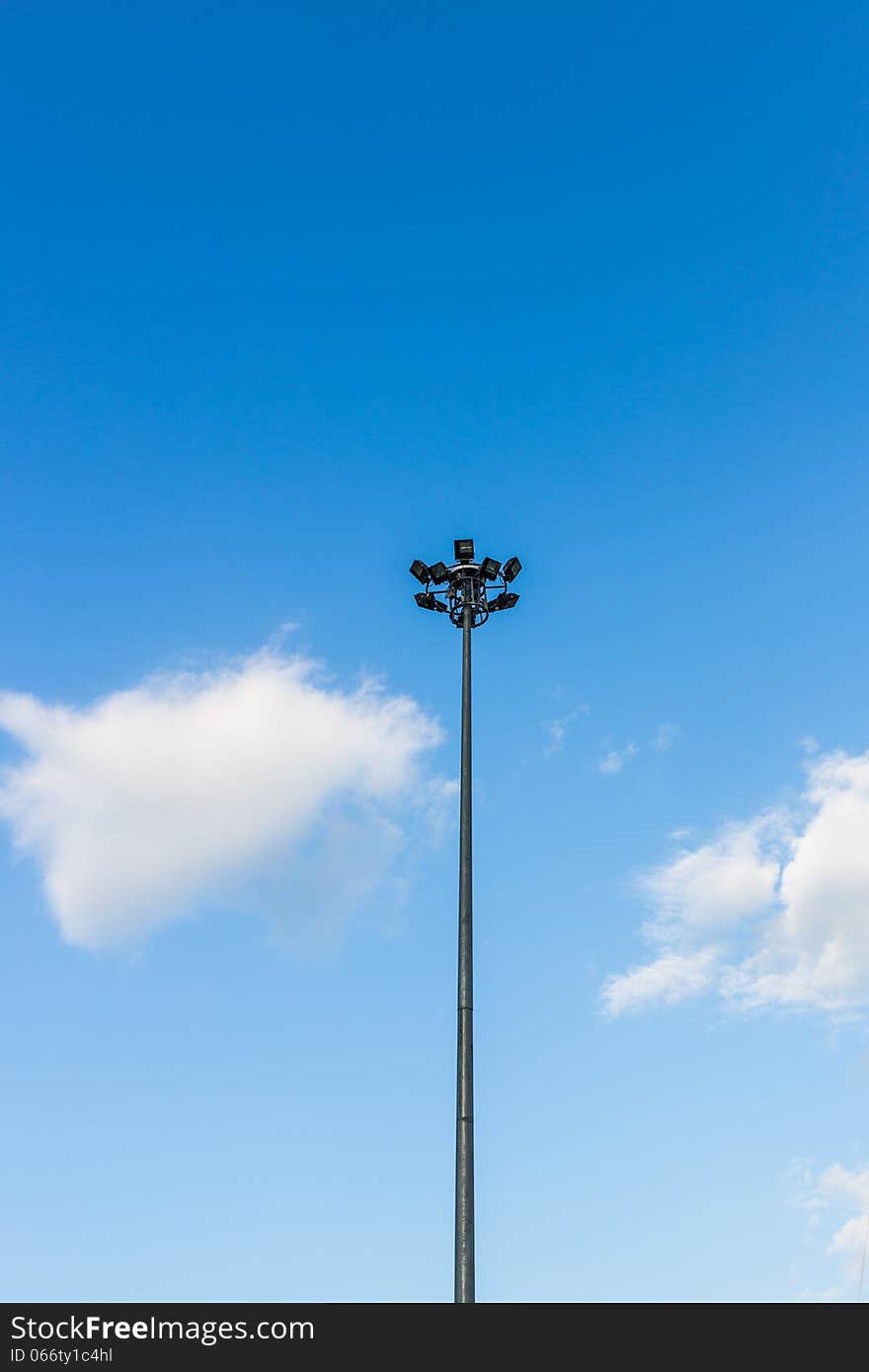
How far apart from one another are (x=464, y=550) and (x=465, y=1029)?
7.45 metres

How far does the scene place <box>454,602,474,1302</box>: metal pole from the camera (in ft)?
50.3

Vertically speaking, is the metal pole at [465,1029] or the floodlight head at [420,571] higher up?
the floodlight head at [420,571]

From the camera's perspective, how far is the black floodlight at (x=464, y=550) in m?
20.3

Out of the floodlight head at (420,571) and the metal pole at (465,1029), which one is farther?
the floodlight head at (420,571)

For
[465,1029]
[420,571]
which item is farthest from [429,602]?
[465,1029]

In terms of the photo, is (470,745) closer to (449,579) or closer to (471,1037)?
(449,579)

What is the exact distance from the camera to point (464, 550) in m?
20.4

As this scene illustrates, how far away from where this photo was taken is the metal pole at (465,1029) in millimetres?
15344

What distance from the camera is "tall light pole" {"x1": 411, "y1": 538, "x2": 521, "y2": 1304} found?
50.8 feet

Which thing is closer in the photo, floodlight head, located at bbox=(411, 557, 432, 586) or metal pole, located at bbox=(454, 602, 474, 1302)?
metal pole, located at bbox=(454, 602, 474, 1302)

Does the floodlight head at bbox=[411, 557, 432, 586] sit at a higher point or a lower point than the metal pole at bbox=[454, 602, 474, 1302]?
higher

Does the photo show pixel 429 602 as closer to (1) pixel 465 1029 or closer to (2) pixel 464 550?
(2) pixel 464 550

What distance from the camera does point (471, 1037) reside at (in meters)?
16.9
